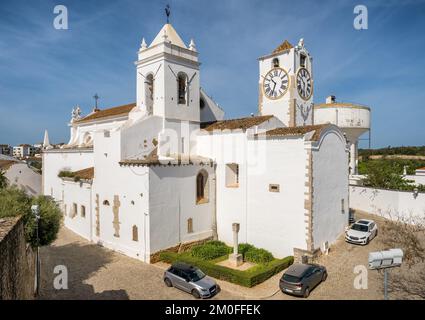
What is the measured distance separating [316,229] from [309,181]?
3.27 metres

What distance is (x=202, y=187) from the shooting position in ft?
79.5

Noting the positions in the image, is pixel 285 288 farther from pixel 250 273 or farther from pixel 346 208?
pixel 346 208

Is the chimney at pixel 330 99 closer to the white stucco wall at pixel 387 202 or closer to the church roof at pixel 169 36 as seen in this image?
the white stucco wall at pixel 387 202

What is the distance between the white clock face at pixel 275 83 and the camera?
85.0 ft

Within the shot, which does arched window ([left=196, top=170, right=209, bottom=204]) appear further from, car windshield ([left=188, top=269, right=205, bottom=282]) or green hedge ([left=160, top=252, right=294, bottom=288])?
car windshield ([left=188, top=269, right=205, bottom=282])

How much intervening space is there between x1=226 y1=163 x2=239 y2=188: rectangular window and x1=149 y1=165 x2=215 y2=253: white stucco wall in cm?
129

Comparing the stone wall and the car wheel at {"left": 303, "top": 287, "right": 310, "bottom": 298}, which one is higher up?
the stone wall

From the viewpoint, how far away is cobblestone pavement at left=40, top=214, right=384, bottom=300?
1550cm

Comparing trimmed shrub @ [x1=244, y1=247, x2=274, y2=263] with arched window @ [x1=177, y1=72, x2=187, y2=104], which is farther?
arched window @ [x1=177, y1=72, x2=187, y2=104]

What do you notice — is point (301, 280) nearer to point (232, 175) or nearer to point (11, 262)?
point (232, 175)

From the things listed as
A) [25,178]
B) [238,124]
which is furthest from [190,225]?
[25,178]

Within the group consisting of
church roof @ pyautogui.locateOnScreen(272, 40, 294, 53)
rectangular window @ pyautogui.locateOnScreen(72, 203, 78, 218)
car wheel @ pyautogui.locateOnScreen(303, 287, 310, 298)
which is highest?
church roof @ pyautogui.locateOnScreen(272, 40, 294, 53)

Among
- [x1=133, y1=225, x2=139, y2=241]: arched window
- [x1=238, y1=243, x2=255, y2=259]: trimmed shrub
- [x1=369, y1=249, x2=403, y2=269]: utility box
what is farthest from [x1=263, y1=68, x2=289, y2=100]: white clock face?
[x1=369, y1=249, x2=403, y2=269]: utility box

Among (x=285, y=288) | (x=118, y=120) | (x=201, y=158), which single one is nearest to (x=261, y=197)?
(x=201, y=158)
